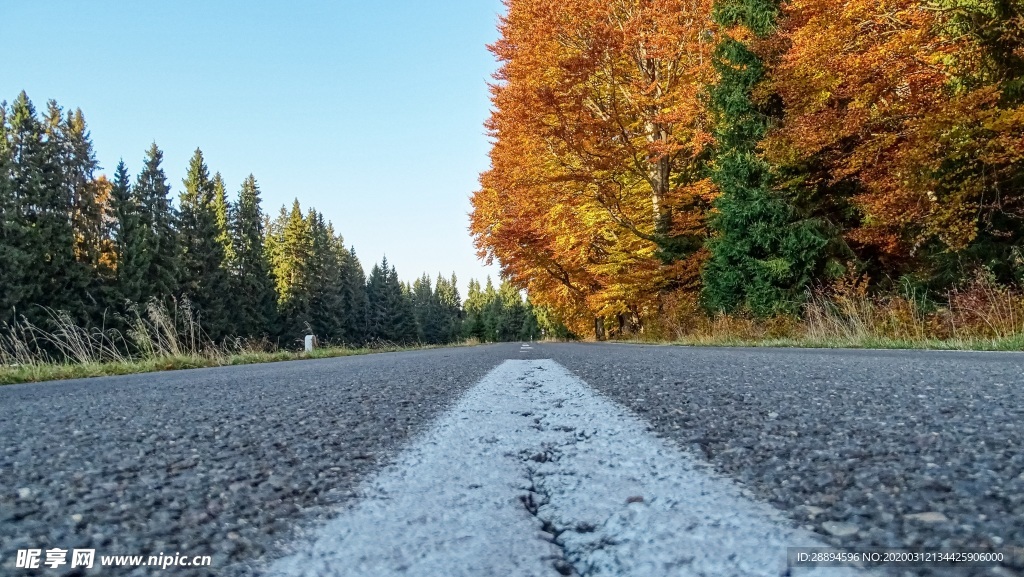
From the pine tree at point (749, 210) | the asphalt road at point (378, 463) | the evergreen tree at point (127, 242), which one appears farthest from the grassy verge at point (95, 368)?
the evergreen tree at point (127, 242)

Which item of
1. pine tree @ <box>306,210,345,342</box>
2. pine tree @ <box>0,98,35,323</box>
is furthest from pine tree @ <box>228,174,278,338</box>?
pine tree @ <box>0,98,35,323</box>

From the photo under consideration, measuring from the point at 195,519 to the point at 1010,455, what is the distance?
1350 millimetres

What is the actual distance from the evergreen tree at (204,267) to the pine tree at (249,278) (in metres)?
2.02

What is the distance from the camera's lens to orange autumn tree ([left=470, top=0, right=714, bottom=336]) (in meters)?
13.6

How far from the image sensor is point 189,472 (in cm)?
112

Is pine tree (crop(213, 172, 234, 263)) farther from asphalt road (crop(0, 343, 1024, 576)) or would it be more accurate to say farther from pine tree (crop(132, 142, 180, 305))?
asphalt road (crop(0, 343, 1024, 576))

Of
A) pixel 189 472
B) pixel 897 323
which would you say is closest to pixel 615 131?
pixel 897 323

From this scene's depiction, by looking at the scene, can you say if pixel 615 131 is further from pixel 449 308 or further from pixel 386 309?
pixel 449 308

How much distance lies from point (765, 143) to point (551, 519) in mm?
11071

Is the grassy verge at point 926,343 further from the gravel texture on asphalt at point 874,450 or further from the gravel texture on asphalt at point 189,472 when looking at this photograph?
the gravel texture on asphalt at point 189,472

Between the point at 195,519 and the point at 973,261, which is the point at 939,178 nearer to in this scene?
the point at 973,261

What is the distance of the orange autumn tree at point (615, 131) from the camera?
13633 mm

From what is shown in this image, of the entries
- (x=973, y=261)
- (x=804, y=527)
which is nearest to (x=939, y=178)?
(x=973, y=261)

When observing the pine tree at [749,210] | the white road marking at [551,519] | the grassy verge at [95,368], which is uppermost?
the pine tree at [749,210]
